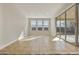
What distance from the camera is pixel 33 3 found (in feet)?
6.00

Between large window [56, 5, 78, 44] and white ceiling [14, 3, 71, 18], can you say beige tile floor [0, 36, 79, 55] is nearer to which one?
large window [56, 5, 78, 44]

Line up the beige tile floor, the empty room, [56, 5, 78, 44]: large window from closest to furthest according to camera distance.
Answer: the beige tile floor → the empty room → [56, 5, 78, 44]: large window

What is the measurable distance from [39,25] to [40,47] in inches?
12.1

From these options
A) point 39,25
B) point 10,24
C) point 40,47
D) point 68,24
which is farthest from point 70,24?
point 10,24

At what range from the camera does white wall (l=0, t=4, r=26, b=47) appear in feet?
6.38

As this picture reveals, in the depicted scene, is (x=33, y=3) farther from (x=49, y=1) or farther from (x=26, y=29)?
(x=26, y=29)

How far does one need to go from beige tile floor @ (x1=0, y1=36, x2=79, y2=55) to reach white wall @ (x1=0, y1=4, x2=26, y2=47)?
0.11 metres

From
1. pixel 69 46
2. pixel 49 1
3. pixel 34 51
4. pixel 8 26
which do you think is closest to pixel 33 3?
pixel 49 1

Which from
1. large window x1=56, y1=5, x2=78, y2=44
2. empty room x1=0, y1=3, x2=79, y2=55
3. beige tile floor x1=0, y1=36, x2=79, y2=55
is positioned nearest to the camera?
beige tile floor x1=0, y1=36, x2=79, y2=55

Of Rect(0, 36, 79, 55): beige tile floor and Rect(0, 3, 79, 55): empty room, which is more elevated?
Rect(0, 3, 79, 55): empty room

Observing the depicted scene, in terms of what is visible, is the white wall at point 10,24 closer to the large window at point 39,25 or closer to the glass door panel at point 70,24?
the large window at point 39,25

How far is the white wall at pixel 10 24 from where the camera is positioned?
1.95 metres

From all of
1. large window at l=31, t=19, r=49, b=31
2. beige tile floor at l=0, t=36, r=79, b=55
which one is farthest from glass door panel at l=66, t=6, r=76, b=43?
large window at l=31, t=19, r=49, b=31

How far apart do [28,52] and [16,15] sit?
0.57 meters
